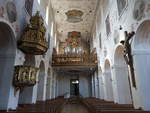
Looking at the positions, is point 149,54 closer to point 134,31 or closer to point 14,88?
point 134,31

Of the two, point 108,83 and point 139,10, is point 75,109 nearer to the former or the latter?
point 108,83

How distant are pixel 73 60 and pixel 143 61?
362 inches

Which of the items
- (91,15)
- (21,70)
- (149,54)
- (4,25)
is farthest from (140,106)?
(91,15)

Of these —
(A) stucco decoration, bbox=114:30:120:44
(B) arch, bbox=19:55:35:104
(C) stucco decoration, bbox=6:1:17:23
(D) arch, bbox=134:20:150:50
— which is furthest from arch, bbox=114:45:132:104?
(C) stucco decoration, bbox=6:1:17:23

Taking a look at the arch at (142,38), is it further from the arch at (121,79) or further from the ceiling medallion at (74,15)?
the ceiling medallion at (74,15)

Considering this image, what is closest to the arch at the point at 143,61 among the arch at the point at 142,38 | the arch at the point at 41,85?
the arch at the point at 142,38

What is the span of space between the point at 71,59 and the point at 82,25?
20.9 ft

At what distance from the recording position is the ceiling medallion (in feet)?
51.4

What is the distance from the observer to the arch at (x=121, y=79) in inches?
320

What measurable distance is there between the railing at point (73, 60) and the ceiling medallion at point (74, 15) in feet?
17.4

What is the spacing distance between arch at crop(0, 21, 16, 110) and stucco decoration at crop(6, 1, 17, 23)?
43cm

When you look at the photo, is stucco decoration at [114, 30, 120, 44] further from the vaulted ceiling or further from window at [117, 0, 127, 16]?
the vaulted ceiling

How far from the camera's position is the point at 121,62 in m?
8.68

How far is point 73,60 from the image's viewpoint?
569 inches
